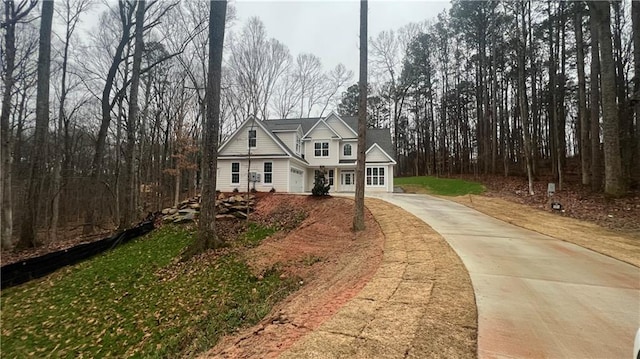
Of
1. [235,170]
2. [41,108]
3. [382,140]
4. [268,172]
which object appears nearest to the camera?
[41,108]

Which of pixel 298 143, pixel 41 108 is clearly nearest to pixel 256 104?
pixel 298 143

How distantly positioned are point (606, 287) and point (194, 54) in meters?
24.5

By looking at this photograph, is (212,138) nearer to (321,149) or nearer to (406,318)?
(406,318)

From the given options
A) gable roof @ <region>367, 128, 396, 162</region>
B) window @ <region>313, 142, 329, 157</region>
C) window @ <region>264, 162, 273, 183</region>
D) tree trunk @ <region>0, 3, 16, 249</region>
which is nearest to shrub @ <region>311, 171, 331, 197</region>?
window @ <region>264, 162, 273, 183</region>

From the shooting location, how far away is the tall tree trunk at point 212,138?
891 centimetres

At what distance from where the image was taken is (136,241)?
12203mm

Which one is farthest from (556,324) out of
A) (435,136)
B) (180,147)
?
(435,136)

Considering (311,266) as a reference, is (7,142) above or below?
above

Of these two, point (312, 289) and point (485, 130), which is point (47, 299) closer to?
point (312, 289)

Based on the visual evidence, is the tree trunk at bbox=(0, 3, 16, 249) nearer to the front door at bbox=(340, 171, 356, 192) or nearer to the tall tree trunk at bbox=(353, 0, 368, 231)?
the tall tree trunk at bbox=(353, 0, 368, 231)

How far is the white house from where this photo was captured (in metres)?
20.4

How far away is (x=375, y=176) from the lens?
2412 cm

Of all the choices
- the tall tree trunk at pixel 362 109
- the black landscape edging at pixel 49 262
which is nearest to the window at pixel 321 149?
the tall tree trunk at pixel 362 109

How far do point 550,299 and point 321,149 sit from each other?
21.2m
